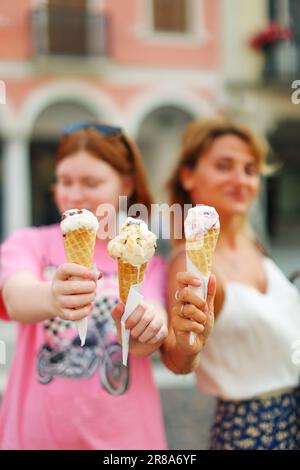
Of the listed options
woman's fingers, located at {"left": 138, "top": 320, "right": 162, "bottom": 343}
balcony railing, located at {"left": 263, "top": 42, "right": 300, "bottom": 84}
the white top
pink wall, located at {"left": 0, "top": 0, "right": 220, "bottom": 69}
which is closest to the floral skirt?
the white top

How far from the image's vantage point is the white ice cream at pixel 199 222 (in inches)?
36.9

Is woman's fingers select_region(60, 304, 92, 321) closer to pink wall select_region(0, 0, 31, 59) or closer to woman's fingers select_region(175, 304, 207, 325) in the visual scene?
woman's fingers select_region(175, 304, 207, 325)

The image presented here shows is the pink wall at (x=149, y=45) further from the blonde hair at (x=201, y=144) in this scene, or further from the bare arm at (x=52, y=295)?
the bare arm at (x=52, y=295)

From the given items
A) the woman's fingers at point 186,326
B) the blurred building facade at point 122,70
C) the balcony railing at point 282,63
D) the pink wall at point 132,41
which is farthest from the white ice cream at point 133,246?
the balcony railing at point 282,63

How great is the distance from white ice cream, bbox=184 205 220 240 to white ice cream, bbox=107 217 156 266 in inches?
2.3

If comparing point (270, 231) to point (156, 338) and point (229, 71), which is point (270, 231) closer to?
point (229, 71)

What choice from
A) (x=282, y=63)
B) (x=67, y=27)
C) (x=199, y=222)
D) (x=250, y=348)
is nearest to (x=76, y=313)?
(x=199, y=222)

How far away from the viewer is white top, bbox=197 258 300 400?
132cm

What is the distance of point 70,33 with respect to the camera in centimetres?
955

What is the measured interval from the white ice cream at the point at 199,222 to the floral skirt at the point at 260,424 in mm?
583

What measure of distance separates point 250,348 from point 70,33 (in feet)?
29.6

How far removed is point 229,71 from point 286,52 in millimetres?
1021

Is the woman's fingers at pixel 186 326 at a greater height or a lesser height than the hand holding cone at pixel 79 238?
lesser

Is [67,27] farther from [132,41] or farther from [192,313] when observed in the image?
[192,313]
